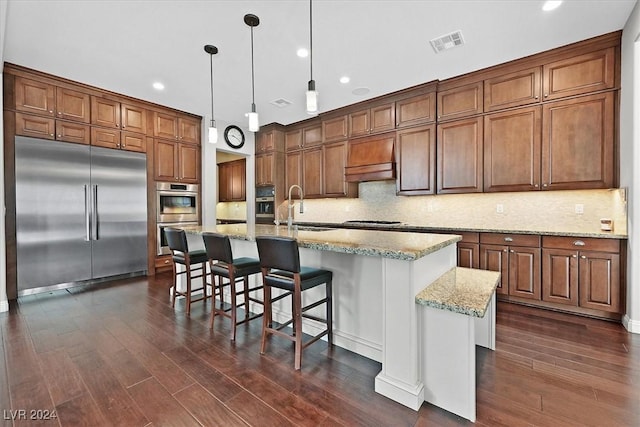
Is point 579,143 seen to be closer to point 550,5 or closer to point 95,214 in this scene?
point 550,5

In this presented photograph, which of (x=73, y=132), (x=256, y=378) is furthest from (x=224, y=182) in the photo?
(x=256, y=378)

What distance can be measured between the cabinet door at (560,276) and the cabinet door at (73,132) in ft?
20.0

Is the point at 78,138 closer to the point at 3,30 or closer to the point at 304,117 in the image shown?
the point at 3,30

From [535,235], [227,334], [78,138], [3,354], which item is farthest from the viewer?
[78,138]

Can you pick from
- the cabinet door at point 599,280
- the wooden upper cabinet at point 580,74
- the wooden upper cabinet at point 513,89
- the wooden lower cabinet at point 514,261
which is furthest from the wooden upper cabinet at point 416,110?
the cabinet door at point 599,280

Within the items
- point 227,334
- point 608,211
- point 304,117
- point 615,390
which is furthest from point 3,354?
point 608,211

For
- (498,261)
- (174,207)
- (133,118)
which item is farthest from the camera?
(174,207)

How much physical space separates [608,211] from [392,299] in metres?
3.19

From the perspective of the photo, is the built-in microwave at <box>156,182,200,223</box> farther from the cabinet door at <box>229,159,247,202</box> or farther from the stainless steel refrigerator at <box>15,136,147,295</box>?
the cabinet door at <box>229,159,247,202</box>

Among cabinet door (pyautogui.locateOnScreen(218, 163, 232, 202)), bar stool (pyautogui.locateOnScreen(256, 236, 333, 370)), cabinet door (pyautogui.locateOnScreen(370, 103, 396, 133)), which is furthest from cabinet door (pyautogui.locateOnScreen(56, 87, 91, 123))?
cabinet door (pyautogui.locateOnScreen(370, 103, 396, 133))

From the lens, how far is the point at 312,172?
5.59 metres

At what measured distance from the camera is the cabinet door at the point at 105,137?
4230mm

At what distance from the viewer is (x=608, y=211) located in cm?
321

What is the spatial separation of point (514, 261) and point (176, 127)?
557cm
